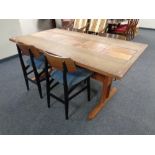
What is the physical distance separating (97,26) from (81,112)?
2247mm

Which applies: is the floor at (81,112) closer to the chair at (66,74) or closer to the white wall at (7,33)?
the chair at (66,74)

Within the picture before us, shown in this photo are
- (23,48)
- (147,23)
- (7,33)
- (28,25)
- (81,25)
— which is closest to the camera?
(23,48)

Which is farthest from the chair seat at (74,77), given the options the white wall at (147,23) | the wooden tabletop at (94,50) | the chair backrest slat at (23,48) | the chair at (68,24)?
the white wall at (147,23)

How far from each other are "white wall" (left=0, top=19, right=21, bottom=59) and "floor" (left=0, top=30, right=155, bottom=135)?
877 mm

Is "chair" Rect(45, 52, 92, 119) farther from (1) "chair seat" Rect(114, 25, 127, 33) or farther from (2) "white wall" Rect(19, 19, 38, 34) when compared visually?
(2) "white wall" Rect(19, 19, 38, 34)

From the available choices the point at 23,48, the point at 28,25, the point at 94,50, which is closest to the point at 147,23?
the point at 28,25

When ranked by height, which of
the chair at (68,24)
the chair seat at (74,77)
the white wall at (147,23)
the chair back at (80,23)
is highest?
the chair back at (80,23)

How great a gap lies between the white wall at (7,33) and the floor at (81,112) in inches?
34.5

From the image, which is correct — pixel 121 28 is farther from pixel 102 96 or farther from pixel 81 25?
pixel 102 96

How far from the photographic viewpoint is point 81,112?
1.94 meters

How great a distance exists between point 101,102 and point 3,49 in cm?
242

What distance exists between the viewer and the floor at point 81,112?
1.71 metres
